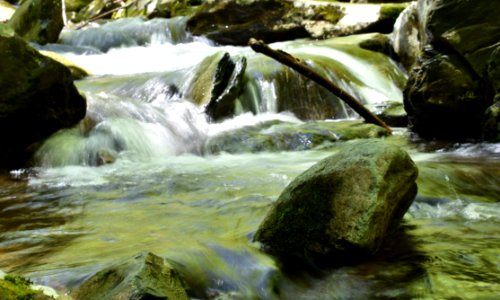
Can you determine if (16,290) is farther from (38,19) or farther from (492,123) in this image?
(38,19)

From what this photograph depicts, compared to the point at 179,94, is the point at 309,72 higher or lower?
higher

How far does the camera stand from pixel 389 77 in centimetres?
1137

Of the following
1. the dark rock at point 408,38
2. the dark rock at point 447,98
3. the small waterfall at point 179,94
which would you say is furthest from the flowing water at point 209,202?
the dark rock at point 408,38

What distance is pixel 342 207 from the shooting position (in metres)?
3.06

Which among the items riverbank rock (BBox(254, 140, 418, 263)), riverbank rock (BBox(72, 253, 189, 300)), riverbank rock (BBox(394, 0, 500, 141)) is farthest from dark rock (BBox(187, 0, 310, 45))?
riverbank rock (BBox(72, 253, 189, 300))

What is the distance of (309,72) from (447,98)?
195cm

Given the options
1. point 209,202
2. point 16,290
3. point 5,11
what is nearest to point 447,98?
point 209,202

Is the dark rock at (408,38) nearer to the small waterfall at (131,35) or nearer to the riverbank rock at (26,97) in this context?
the small waterfall at (131,35)

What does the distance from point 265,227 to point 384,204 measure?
0.76 metres

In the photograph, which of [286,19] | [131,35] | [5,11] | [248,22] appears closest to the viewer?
[286,19]

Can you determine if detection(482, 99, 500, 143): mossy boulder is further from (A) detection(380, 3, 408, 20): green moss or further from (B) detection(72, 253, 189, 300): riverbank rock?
(A) detection(380, 3, 408, 20): green moss

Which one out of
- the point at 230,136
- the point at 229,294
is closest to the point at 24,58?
the point at 230,136

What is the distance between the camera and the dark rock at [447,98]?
6.85 m

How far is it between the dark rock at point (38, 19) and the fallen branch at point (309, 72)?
951 cm
